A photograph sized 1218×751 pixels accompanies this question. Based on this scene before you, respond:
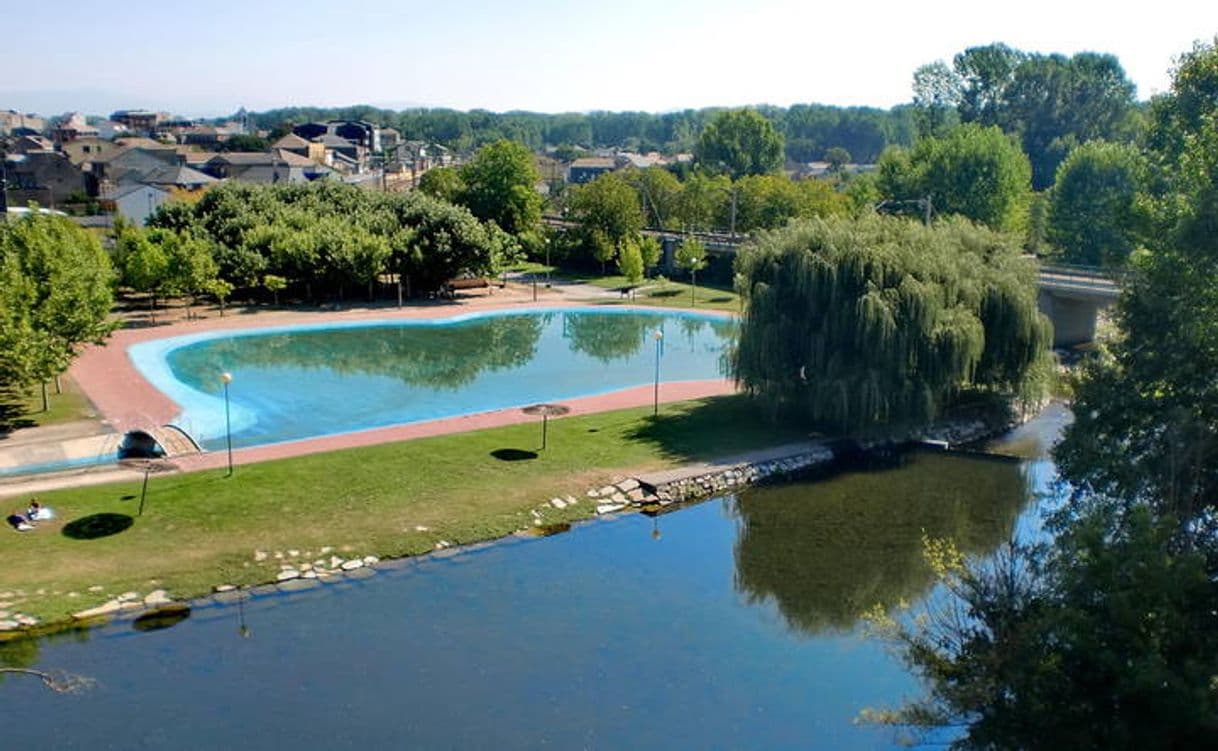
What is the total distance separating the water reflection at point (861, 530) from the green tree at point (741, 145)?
7315 cm

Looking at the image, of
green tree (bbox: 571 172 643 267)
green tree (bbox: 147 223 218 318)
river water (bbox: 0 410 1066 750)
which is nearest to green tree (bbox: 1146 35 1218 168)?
river water (bbox: 0 410 1066 750)

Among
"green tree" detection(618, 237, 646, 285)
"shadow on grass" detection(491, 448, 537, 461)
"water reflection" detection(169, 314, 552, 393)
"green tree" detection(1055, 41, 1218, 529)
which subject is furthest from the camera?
"green tree" detection(618, 237, 646, 285)

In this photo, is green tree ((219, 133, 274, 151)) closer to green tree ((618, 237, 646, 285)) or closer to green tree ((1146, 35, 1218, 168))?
green tree ((618, 237, 646, 285))

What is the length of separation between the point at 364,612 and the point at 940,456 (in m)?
18.3

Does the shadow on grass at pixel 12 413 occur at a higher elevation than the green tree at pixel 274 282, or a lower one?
lower

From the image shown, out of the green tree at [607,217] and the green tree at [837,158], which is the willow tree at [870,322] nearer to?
the green tree at [607,217]

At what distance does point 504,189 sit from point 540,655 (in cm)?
5295

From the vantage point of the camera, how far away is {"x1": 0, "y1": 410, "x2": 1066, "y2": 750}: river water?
49.8 ft

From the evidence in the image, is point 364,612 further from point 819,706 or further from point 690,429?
point 690,429

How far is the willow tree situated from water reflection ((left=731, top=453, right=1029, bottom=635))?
7.90 feet

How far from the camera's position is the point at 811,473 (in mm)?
27688

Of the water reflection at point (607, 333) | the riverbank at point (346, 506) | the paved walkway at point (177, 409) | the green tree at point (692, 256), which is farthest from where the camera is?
the green tree at point (692, 256)

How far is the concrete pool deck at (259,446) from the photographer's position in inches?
1062

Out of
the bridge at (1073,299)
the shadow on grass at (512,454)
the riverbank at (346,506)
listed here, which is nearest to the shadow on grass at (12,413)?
the riverbank at (346,506)
